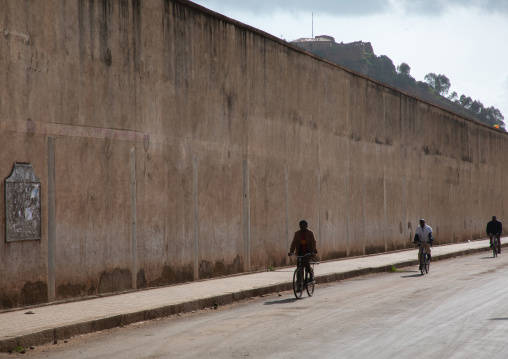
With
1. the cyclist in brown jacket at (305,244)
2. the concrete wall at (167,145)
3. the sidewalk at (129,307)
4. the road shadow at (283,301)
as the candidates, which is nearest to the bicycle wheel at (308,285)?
the cyclist in brown jacket at (305,244)

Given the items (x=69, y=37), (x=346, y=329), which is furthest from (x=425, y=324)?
(x=69, y=37)

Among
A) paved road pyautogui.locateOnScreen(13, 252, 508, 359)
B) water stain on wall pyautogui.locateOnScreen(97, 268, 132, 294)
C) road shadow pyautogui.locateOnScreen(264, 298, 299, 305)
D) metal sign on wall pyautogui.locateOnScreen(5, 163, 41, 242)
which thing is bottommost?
road shadow pyautogui.locateOnScreen(264, 298, 299, 305)

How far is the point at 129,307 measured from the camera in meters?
11.2

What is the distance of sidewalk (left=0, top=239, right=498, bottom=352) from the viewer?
9031 mm

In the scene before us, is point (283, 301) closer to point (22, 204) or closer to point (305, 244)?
point (305, 244)

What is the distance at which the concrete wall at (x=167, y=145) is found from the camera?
1191 centimetres

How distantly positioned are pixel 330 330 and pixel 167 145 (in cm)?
704

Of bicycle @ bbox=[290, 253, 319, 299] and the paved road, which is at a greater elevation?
bicycle @ bbox=[290, 253, 319, 299]

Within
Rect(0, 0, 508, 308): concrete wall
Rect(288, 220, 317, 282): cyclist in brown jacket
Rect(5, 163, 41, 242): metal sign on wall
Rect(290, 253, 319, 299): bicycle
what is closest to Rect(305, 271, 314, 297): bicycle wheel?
Rect(290, 253, 319, 299): bicycle

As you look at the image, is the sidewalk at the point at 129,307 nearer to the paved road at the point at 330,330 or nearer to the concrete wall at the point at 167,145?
the paved road at the point at 330,330

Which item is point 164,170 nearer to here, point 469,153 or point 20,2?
point 20,2

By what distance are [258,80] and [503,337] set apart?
11656mm

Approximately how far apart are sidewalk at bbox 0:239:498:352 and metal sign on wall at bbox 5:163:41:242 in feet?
4.15

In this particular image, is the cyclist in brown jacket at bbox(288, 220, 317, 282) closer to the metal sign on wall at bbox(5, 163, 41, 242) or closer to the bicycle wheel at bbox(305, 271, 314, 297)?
the bicycle wheel at bbox(305, 271, 314, 297)
